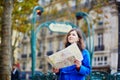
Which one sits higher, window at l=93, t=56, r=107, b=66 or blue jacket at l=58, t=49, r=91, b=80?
blue jacket at l=58, t=49, r=91, b=80

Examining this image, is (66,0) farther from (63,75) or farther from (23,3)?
(63,75)

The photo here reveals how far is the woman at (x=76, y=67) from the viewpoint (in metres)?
5.73

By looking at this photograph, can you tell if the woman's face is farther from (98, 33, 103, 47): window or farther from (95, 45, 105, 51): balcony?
(98, 33, 103, 47): window

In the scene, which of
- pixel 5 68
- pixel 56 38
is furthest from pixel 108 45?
pixel 5 68

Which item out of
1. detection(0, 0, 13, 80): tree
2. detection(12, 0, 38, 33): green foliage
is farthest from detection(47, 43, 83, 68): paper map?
detection(12, 0, 38, 33): green foliage

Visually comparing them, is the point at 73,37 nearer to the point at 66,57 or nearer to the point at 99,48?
the point at 66,57

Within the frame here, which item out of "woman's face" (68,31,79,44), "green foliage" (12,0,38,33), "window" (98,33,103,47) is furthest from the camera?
"window" (98,33,103,47)

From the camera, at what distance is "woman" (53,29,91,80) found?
5727 millimetres

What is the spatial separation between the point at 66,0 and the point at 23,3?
964 cm

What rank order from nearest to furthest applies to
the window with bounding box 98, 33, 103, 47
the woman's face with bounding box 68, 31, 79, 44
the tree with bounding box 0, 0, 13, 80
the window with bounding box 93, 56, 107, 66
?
the woman's face with bounding box 68, 31, 79, 44 → the tree with bounding box 0, 0, 13, 80 → the window with bounding box 93, 56, 107, 66 → the window with bounding box 98, 33, 103, 47

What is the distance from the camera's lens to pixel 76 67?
5.74 metres

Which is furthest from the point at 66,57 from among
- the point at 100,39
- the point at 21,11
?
the point at 100,39

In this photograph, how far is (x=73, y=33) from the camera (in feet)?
19.6

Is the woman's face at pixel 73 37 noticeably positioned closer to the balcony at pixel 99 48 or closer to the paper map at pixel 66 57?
the paper map at pixel 66 57
